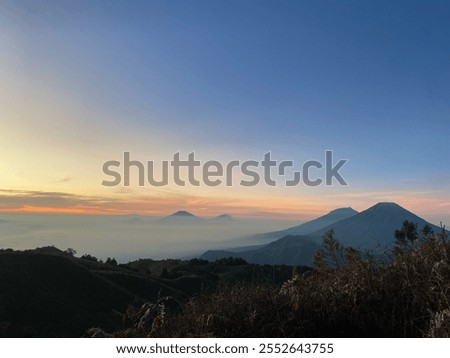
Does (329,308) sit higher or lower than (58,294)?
higher

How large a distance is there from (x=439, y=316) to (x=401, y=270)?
115 cm

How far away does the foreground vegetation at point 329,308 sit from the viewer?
4.67 meters

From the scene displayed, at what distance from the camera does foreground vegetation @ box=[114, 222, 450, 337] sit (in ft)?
15.3

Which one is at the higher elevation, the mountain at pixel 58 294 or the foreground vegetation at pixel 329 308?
the foreground vegetation at pixel 329 308

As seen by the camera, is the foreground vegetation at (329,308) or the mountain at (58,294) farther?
the mountain at (58,294)

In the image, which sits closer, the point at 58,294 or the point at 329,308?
the point at 329,308

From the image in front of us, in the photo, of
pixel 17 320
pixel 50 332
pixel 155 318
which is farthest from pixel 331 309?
pixel 17 320

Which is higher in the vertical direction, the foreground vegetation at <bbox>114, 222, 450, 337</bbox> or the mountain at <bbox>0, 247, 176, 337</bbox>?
the foreground vegetation at <bbox>114, 222, 450, 337</bbox>

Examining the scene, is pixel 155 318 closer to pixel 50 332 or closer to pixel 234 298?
pixel 234 298

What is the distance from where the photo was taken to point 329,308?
502cm

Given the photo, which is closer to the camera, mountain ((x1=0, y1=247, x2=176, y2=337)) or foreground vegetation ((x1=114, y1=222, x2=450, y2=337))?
foreground vegetation ((x1=114, y1=222, x2=450, y2=337))
